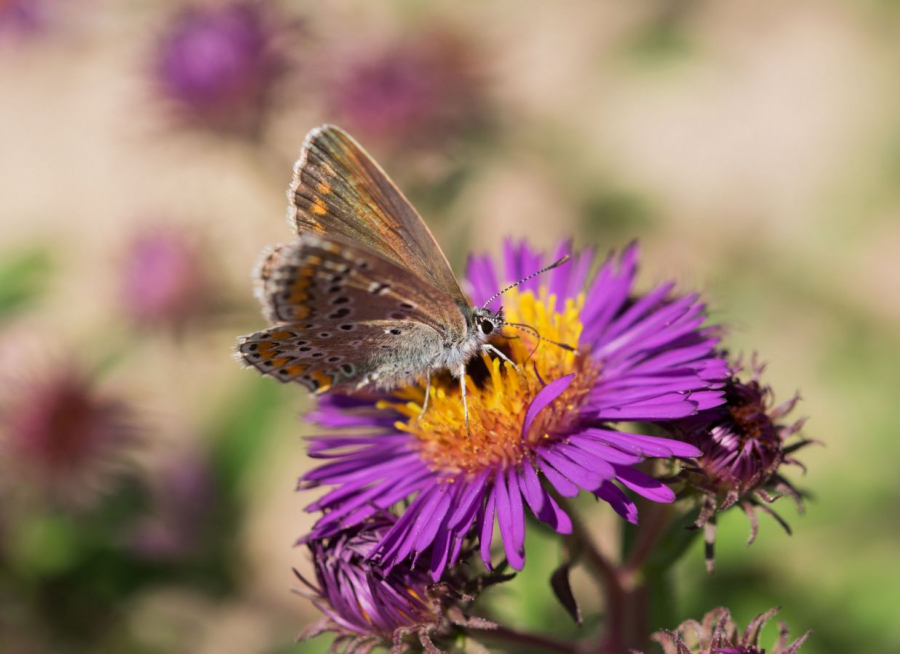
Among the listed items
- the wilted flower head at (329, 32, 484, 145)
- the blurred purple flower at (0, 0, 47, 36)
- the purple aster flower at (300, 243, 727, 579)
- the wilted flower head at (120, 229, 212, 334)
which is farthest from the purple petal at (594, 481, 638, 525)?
the blurred purple flower at (0, 0, 47, 36)

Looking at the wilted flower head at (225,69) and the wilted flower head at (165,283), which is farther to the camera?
the wilted flower head at (165,283)

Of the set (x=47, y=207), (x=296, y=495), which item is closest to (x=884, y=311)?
(x=296, y=495)

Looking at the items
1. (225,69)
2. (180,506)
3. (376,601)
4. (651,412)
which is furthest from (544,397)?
(180,506)

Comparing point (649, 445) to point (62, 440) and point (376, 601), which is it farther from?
point (62, 440)

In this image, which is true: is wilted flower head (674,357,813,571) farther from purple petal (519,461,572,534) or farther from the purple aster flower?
purple petal (519,461,572,534)

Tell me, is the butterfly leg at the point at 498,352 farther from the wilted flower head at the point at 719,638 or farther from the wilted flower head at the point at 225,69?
the wilted flower head at the point at 225,69

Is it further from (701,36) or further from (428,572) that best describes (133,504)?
(701,36)

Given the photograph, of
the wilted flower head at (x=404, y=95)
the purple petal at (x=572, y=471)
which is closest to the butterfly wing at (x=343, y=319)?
the purple petal at (x=572, y=471)
